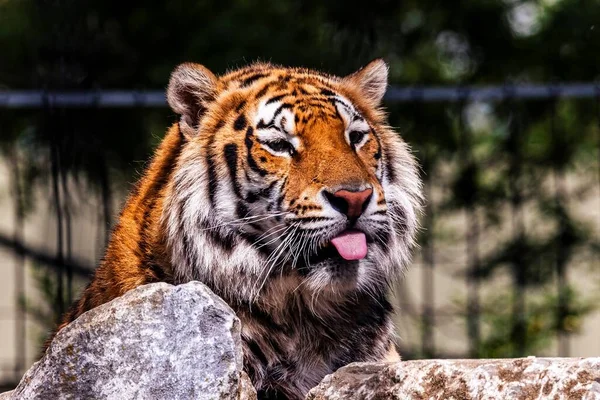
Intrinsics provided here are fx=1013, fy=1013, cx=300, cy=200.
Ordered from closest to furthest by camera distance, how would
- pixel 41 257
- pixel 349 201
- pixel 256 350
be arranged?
pixel 349 201 → pixel 256 350 → pixel 41 257

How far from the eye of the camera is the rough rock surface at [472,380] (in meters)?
1.84

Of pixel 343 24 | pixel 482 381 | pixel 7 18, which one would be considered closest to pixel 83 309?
pixel 482 381

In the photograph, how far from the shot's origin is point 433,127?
6.00 m

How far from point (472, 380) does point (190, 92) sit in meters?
1.34

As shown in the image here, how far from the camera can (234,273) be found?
2.71m

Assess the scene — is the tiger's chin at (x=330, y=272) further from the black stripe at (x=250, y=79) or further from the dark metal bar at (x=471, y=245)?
the dark metal bar at (x=471, y=245)

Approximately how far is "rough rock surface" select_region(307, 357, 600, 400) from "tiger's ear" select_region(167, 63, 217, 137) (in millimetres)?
1005

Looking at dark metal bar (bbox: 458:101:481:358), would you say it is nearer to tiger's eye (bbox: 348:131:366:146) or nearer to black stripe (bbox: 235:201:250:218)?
tiger's eye (bbox: 348:131:366:146)

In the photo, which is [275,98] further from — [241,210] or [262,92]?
[241,210]

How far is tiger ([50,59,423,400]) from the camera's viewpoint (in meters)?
2.56

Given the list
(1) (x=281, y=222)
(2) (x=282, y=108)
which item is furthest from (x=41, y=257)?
(1) (x=281, y=222)

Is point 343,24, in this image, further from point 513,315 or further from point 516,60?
point 513,315

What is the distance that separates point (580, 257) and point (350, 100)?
→ 3.55 meters

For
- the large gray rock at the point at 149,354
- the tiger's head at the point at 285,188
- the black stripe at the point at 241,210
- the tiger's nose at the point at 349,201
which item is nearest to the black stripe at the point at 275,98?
the tiger's head at the point at 285,188
